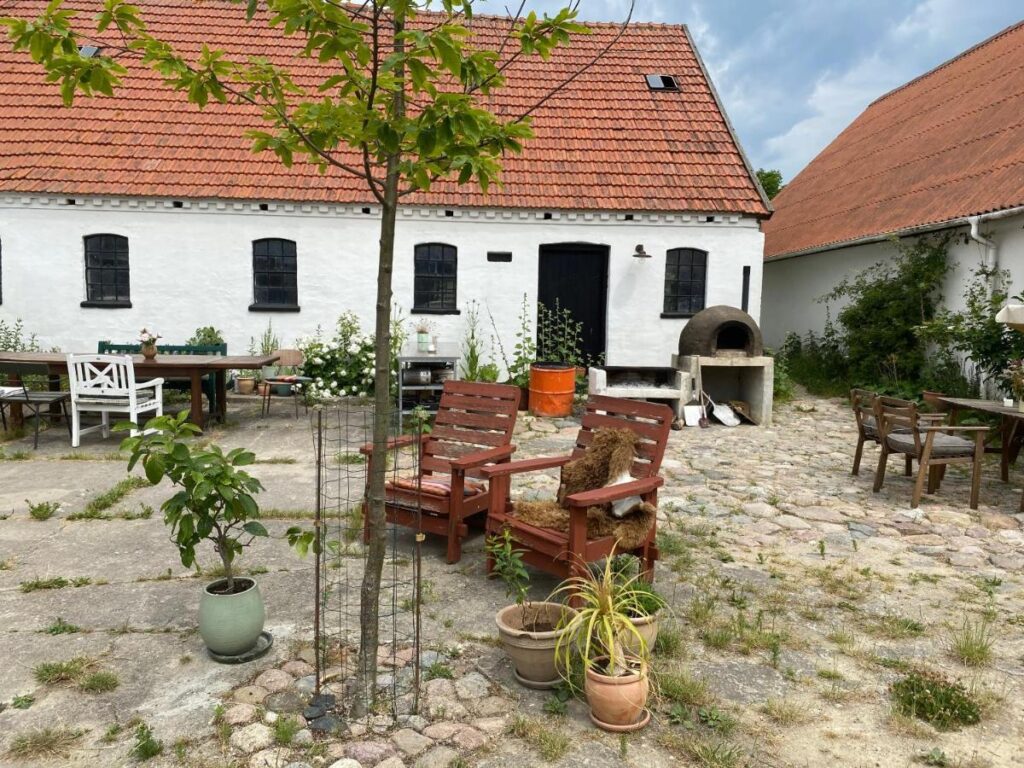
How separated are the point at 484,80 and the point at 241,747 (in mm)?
2938

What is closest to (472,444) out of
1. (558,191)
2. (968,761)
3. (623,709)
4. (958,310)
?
(623,709)

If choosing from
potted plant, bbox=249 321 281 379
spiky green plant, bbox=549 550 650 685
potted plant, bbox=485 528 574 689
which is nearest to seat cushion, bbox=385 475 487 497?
potted plant, bbox=485 528 574 689

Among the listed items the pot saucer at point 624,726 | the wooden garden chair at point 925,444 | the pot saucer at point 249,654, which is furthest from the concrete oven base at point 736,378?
the pot saucer at point 249,654

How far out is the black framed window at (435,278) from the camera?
12.6m

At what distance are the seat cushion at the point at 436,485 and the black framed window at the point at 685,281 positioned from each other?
786 centimetres

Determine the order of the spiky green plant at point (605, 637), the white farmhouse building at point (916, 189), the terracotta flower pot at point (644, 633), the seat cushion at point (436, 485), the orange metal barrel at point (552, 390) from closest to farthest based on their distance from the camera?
1. the spiky green plant at point (605, 637)
2. the terracotta flower pot at point (644, 633)
3. the seat cushion at point (436, 485)
4. the orange metal barrel at point (552, 390)
5. the white farmhouse building at point (916, 189)

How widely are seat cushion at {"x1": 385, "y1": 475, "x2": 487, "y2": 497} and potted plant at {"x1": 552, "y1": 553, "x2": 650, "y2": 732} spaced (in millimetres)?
1862

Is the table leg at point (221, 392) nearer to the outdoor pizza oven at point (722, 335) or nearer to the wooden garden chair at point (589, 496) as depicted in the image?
the wooden garden chair at point (589, 496)

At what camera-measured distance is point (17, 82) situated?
43.4 ft

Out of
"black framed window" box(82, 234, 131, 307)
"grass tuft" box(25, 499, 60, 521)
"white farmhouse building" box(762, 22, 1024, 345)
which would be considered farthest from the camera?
"black framed window" box(82, 234, 131, 307)

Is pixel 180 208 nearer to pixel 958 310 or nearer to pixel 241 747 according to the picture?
pixel 241 747

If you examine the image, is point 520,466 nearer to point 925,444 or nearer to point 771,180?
point 925,444

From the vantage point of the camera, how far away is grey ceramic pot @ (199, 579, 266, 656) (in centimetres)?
357

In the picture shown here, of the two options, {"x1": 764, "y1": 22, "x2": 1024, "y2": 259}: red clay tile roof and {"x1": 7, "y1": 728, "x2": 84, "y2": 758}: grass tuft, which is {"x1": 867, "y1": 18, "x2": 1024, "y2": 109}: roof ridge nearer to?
{"x1": 764, "y1": 22, "x2": 1024, "y2": 259}: red clay tile roof
